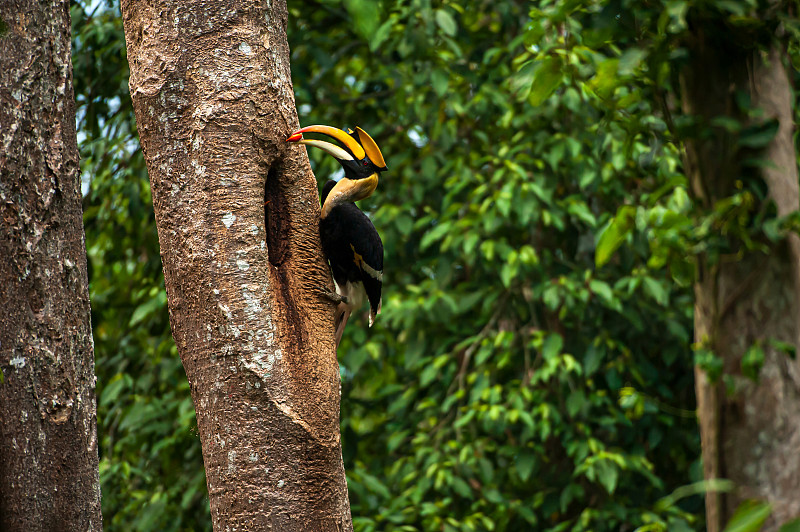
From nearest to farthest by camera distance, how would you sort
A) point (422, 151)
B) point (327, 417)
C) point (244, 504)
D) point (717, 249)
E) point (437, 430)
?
point (717, 249) < point (244, 504) < point (327, 417) < point (437, 430) < point (422, 151)

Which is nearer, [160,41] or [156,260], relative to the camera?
[160,41]

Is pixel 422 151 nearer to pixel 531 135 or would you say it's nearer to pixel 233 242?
pixel 531 135

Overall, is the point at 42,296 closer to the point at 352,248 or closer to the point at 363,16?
the point at 352,248

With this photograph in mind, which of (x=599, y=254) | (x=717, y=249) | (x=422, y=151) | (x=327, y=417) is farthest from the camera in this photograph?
(x=422, y=151)

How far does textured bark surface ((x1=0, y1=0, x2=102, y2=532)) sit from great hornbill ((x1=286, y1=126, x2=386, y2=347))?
0.67m

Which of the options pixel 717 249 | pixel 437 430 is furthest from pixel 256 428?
pixel 437 430

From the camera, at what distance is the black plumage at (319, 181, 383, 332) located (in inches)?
76.7

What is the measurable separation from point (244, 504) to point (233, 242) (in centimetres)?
52

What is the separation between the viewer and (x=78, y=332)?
207 cm

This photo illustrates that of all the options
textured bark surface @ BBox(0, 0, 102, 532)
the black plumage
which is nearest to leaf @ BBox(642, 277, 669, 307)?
the black plumage

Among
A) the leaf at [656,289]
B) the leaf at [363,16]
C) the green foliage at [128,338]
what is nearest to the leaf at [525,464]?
the leaf at [656,289]

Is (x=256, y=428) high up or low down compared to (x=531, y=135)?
down

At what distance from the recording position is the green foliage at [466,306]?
3.38 meters

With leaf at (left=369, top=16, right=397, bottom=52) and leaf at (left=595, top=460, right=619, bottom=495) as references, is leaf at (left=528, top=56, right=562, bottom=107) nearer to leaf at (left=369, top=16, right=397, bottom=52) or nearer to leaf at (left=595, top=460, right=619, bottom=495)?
leaf at (left=369, top=16, right=397, bottom=52)
